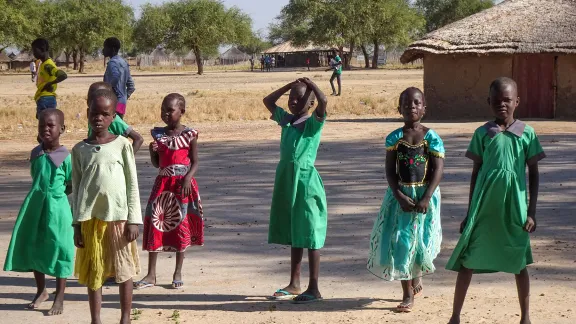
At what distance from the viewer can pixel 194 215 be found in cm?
610

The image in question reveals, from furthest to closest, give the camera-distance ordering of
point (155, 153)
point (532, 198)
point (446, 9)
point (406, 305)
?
point (446, 9), point (155, 153), point (406, 305), point (532, 198)

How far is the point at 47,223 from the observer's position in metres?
5.45

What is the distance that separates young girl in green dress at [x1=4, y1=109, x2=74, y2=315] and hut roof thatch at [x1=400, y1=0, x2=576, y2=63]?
50.4ft

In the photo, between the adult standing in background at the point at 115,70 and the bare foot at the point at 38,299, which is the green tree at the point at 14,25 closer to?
the adult standing in background at the point at 115,70

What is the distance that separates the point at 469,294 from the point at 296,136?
1561mm

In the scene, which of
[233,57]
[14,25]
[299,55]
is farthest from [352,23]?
[233,57]

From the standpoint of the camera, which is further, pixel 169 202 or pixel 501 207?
pixel 169 202

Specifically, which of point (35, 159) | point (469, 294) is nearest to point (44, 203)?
point (35, 159)

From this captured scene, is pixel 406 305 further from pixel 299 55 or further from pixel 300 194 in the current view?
pixel 299 55

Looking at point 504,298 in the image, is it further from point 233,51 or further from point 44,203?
point 233,51

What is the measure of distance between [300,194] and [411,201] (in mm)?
817

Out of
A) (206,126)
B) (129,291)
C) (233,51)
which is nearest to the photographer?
(129,291)

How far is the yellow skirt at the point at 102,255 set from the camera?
4723mm

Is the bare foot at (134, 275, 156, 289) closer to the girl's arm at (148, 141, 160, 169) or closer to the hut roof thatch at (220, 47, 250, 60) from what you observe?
the girl's arm at (148, 141, 160, 169)
